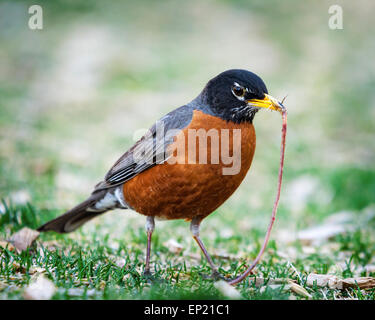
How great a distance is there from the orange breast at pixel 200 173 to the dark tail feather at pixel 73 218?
82 cm

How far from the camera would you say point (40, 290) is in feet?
9.04

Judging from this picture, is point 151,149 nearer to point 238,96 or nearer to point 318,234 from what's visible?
point 238,96

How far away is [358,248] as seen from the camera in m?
4.78

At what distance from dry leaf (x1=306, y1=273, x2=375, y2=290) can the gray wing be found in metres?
1.51

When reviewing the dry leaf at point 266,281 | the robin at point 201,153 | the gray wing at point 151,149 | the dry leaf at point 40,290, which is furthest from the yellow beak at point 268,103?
the dry leaf at point 40,290

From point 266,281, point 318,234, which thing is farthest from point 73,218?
point 318,234

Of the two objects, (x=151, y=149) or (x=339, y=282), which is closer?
(x=339, y=282)

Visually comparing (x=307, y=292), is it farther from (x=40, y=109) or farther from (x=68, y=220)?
(x=40, y=109)

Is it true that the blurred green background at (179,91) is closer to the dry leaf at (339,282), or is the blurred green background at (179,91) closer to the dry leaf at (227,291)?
the dry leaf at (339,282)

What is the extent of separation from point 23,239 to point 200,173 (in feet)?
5.84

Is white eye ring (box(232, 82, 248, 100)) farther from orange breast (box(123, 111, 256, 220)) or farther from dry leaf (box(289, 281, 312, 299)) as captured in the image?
dry leaf (box(289, 281, 312, 299))

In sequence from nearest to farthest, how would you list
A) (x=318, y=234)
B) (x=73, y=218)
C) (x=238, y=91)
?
1. (x=238, y=91)
2. (x=73, y=218)
3. (x=318, y=234)

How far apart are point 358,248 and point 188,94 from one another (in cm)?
729

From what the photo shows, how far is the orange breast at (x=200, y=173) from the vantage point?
3.38 metres
